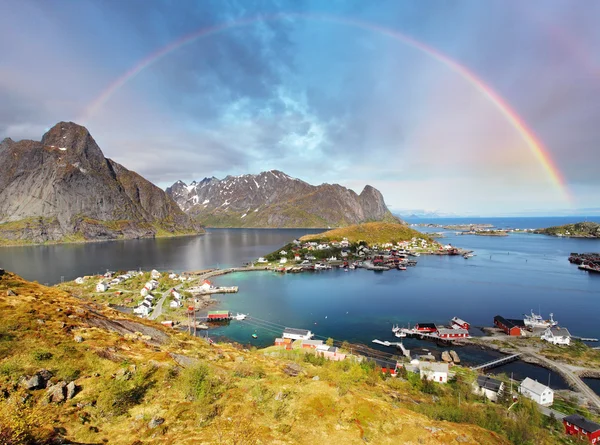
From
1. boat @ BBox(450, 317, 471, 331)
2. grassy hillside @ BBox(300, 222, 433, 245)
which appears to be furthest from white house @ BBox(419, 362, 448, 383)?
grassy hillside @ BBox(300, 222, 433, 245)

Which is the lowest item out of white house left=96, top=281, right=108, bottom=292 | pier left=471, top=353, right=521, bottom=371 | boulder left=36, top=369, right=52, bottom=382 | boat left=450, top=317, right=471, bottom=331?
pier left=471, top=353, right=521, bottom=371

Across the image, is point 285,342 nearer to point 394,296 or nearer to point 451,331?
point 451,331

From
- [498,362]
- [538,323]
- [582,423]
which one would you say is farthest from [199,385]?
[538,323]

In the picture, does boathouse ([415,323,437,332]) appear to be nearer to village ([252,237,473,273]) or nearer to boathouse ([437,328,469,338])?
boathouse ([437,328,469,338])

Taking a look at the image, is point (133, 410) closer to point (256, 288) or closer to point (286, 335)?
point (286, 335)

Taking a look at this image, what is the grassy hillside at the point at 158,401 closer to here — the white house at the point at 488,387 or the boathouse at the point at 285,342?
the white house at the point at 488,387

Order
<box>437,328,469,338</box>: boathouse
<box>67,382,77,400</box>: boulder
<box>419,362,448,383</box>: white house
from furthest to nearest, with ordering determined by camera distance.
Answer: <box>437,328,469,338</box>: boathouse
<box>419,362,448,383</box>: white house
<box>67,382,77,400</box>: boulder

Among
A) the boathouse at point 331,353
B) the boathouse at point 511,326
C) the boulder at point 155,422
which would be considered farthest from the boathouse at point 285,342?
the boathouse at point 511,326
